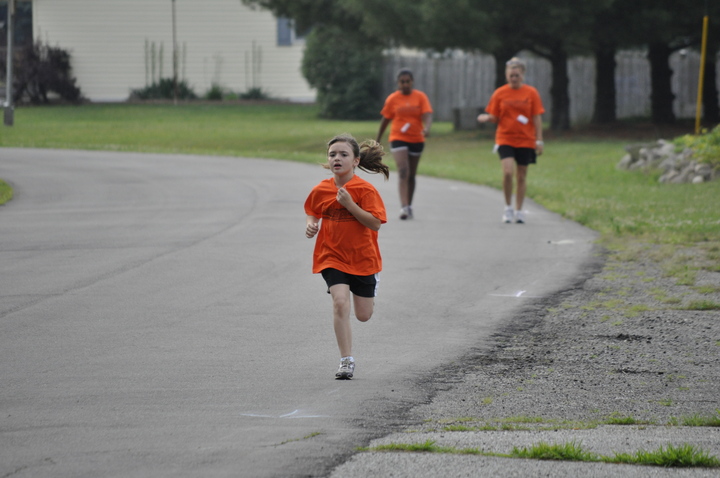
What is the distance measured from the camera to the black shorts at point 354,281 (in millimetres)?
5816

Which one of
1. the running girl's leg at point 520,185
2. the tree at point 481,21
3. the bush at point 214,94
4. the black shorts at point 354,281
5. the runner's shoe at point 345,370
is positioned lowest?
the runner's shoe at point 345,370

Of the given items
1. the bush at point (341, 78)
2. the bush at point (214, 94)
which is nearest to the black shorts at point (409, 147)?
the bush at point (341, 78)

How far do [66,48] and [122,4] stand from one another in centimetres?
317

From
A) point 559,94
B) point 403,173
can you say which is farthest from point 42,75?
point 403,173

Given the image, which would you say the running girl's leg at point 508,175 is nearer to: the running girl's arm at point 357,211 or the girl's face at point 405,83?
the girl's face at point 405,83

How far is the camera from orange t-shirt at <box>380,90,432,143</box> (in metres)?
13.3

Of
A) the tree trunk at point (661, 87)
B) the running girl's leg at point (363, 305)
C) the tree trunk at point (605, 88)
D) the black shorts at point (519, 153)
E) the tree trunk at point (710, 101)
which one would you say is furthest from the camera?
the tree trunk at point (710, 101)

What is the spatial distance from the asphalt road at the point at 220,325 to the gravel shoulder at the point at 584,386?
224 millimetres

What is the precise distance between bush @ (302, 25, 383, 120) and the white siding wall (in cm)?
303

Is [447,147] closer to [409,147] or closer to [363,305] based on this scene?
[409,147]

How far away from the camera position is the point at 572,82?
38.4 metres

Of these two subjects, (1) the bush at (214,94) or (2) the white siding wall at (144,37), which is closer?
(2) the white siding wall at (144,37)

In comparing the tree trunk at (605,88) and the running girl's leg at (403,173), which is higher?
the tree trunk at (605,88)

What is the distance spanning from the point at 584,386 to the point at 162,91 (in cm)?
4250
